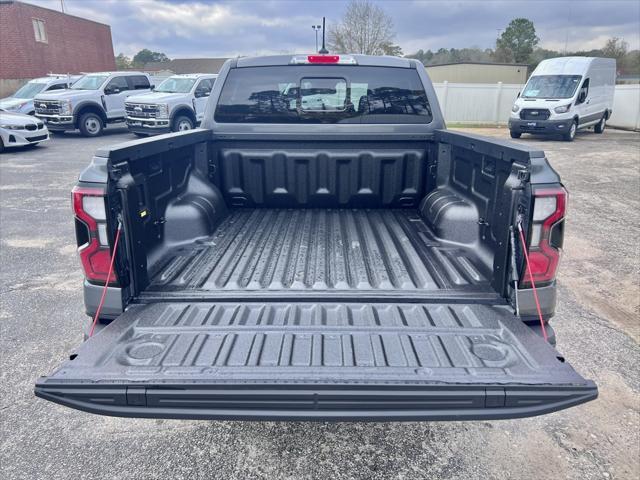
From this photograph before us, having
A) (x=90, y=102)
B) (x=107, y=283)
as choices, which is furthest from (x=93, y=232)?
(x=90, y=102)

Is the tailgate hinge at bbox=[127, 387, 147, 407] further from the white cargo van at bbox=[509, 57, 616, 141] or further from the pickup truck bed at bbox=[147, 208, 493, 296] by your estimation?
the white cargo van at bbox=[509, 57, 616, 141]

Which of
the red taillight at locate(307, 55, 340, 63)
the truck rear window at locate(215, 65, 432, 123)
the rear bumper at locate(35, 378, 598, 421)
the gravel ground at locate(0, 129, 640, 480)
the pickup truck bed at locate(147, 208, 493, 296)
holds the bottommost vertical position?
the gravel ground at locate(0, 129, 640, 480)

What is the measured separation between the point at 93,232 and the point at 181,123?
1400 centimetres

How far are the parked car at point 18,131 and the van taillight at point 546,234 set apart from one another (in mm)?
14555

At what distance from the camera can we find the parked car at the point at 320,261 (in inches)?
71.6

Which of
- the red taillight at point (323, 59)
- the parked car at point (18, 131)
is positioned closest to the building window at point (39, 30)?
the parked car at point (18, 131)

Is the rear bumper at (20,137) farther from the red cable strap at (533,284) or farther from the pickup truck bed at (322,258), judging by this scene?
the red cable strap at (533,284)

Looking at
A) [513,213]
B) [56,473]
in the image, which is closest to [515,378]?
[513,213]

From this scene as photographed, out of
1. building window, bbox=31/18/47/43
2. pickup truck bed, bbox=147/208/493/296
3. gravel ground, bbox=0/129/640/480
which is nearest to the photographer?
gravel ground, bbox=0/129/640/480

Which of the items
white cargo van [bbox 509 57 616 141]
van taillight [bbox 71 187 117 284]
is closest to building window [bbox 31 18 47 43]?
white cargo van [bbox 509 57 616 141]

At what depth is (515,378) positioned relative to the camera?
183 centimetres

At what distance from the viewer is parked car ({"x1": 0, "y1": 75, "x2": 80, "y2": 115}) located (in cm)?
1614

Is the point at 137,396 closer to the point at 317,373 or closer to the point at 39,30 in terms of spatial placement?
the point at 317,373

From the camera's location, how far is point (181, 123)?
15.3 m
